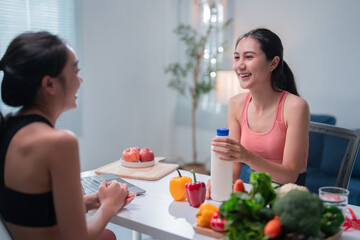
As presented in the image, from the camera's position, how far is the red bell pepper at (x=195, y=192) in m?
1.25

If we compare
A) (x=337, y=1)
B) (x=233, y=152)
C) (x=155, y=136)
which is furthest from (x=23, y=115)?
(x=155, y=136)

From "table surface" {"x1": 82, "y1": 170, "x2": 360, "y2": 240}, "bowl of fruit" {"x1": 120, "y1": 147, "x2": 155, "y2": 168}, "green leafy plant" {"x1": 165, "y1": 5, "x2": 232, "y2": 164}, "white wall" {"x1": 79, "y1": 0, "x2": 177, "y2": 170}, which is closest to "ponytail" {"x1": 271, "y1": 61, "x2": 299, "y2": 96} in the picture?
"table surface" {"x1": 82, "y1": 170, "x2": 360, "y2": 240}

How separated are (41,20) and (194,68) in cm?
183

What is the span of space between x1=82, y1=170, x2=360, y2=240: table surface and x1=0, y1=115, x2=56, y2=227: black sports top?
277 millimetres

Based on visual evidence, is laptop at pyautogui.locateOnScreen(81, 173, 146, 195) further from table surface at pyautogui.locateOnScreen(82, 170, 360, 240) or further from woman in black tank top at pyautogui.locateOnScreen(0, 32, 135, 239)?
woman in black tank top at pyautogui.locateOnScreen(0, 32, 135, 239)

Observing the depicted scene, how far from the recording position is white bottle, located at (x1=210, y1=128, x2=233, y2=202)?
4.10 ft

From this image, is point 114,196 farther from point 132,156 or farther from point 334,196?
point 334,196

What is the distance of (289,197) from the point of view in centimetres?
89

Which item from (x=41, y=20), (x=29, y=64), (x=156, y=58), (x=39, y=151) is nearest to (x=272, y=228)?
(x=39, y=151)

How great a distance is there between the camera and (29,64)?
0.98m

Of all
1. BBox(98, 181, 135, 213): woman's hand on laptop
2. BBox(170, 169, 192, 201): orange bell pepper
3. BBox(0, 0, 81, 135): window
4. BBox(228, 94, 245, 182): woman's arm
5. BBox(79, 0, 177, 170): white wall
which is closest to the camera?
BBox(98, 181, 135, 213): woman's hand on laptop

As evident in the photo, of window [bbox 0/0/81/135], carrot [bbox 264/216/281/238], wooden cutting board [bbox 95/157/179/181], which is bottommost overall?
wooden cutting board [bbox 95/157/179/181]

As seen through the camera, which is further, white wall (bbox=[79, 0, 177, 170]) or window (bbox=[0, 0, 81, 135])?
white wall (bbox=[79, 0, 177, 170])

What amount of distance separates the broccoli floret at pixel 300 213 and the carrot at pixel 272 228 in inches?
0.7
